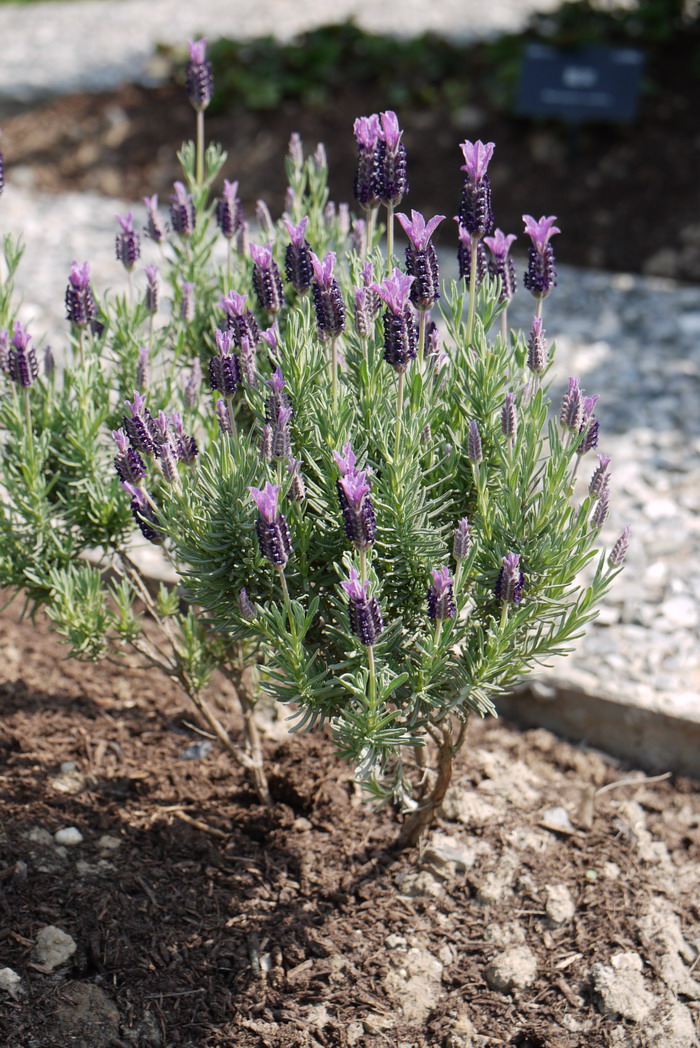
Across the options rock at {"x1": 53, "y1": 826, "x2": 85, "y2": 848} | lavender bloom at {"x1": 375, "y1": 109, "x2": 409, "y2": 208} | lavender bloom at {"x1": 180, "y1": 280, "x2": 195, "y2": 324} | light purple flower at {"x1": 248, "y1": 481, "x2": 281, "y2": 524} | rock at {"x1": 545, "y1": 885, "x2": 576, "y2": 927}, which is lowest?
rock at {"x1": 545, "y1": 885, "x2": 576, "y2": 927}

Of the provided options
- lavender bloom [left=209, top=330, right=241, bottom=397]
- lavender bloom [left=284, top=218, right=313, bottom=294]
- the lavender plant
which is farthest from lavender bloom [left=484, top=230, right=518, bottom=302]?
lavender bloom [left=209, top=330, right=241, bottom=397]

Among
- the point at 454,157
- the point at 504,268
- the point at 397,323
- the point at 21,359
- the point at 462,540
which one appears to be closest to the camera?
the point at 397,323

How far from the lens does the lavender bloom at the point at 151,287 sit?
2.58 metres

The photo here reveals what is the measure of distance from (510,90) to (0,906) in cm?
613

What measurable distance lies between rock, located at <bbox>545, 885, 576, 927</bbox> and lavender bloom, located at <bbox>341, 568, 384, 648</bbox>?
3.81 ft

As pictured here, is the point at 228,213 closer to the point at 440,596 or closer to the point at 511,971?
the point at 440,596

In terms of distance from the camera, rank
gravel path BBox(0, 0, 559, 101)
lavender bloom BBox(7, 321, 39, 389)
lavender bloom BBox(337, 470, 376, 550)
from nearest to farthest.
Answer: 1. lavender bloom BBox(337, 470, 376, 550)
2. lavender bloom BBox(7, 321, 39, 389)
3. gravel path BBox(0, 0, 559, 101)

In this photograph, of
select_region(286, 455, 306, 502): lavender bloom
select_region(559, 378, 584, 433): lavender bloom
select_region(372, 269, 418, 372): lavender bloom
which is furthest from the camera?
select_region(559, 378, 584, 433): lavender bloom

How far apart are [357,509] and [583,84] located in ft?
18.6

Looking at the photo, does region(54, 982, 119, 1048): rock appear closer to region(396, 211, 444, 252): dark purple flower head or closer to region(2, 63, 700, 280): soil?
region(396, 211, 444, 252): dark purple flower head

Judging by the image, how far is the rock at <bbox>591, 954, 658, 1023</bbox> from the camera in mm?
2535

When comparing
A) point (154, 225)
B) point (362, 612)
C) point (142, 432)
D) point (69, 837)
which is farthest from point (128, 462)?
point (69, 837)

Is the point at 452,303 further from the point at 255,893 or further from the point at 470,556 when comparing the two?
the point at 255,893

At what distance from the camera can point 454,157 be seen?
23.3 ft
